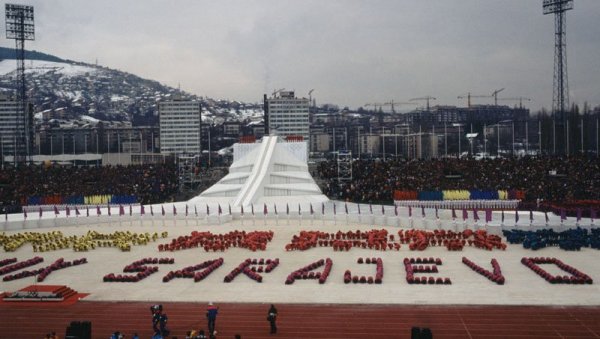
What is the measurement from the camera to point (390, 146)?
7259 inches

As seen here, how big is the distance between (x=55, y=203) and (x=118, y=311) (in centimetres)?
4557

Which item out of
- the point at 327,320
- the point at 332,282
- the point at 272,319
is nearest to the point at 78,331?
the point at 272,319

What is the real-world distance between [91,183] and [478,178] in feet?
166

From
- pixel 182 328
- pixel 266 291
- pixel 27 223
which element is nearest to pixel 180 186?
pixel 27 223

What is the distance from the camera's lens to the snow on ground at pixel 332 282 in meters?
26.8

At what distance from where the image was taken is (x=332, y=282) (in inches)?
1188

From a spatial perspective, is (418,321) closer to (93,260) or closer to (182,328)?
(182,328)

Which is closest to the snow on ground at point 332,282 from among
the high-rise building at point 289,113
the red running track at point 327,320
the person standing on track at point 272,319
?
the red running track at point 327,320

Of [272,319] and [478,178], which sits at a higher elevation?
[478,178]

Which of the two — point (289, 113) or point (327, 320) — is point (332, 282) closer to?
point (327, 320)

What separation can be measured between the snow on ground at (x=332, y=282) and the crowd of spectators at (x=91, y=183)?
29.0 meters

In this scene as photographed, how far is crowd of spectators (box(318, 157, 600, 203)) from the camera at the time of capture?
63812mm

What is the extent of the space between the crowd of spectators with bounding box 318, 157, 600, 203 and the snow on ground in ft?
86.4

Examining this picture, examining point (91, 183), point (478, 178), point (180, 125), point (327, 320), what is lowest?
point (327, 320)
